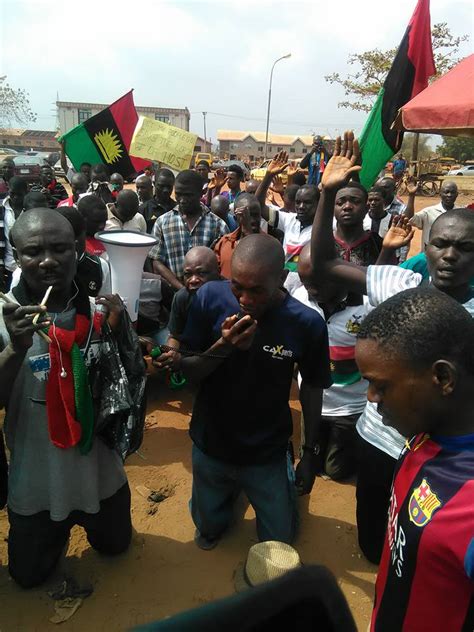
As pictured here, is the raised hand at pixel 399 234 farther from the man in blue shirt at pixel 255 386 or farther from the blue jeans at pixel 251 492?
the blue jeans at pixel 251 492

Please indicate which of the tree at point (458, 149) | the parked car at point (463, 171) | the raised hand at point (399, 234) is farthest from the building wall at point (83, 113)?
the raised hand at point (399, 234)

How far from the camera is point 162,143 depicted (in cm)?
727

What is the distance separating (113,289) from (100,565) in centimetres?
174

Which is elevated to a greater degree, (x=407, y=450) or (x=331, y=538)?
(x=407, y=450)

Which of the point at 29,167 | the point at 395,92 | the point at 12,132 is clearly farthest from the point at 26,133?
the point at 395,92

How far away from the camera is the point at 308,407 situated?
8.98 ft

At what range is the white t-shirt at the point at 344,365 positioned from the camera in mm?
3422

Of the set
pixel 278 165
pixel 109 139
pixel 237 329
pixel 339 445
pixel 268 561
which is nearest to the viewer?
pixel 237 329

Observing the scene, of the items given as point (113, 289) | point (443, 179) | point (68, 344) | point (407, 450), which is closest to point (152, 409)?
point (113, 289)

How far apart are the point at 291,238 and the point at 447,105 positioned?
180 cm

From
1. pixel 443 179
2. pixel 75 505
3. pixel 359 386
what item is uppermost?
pixel 443 179

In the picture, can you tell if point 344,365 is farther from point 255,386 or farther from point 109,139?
point 109,139

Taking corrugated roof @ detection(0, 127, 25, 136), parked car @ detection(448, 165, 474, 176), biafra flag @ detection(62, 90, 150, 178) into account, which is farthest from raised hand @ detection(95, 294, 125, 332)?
corrugated roof @ detection(0, 127, 25, 136)

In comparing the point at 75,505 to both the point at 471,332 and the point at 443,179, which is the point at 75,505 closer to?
the point at 471,332
